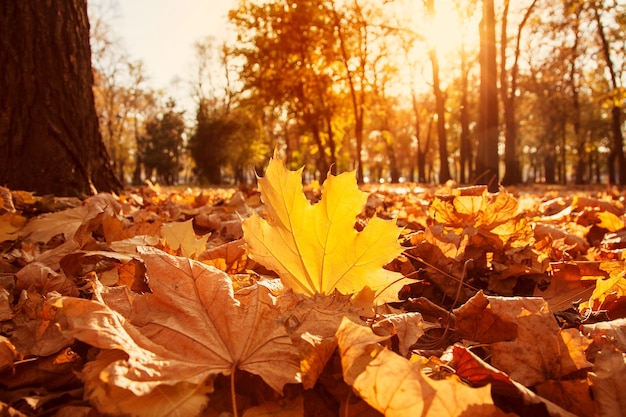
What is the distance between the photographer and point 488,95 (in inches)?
408

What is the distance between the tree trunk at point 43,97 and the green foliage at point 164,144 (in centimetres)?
4498

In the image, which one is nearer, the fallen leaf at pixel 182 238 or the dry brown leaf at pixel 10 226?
the fallen leaf at pixel 182 238

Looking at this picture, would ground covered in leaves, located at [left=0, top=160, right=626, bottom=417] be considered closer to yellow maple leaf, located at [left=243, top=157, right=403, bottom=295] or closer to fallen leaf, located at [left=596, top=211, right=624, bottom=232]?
yellow maple leaf, located at [left=243, top=157, right=403, bottom=295]

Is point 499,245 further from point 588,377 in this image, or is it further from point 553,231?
point 588,377

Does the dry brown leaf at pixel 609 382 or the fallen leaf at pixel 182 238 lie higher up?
the fallen leaf at pixel 182 238

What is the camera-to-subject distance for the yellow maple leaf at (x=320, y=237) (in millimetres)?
935

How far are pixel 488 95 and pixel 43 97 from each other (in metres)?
9.46

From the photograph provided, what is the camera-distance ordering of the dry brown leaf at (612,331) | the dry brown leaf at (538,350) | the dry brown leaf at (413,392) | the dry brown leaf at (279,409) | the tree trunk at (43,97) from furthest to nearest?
the tree trunk at (43,97) → the dry brown leaf at (612,331) → the dry brown leaf at (538,350) → the dry brown leaf at (279,409) → the dry brown leaf at (413,392)

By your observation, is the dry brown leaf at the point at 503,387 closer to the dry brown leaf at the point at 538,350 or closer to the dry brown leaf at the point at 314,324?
the dry brown leaf at the point at 538,350

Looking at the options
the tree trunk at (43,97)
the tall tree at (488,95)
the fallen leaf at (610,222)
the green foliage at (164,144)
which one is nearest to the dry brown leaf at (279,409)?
the fallen leaf at (610,222)

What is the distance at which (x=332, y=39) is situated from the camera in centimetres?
2089

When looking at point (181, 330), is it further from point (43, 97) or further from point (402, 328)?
point (43, 97)

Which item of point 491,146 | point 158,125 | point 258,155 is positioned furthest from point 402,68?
point 158,125

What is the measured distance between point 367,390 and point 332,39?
71.6 feet
